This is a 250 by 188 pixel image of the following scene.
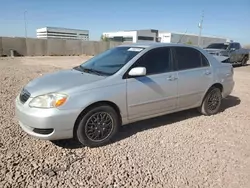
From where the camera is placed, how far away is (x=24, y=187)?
2.60 metres

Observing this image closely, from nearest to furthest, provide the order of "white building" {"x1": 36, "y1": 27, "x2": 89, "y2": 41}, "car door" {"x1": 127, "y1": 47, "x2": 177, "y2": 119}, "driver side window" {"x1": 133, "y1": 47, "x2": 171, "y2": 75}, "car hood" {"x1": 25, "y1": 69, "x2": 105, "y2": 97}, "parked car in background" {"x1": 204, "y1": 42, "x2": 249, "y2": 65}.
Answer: "car hood" {"x1": 25, "y1": 69, "x2": 105, "y2": 97} → "car door" {"x1": 127, "y1": 47, "x2": 177, "y2": 119} → "driver side window" {"x1": 133, "y1": 47, "x2": 171, "y2": 75} → "parked car in background" {"x1": 204, "y1": 42, "x2": 249, "y2": 65} → "white building" {"x1": 36, "y1": 27, "x2": 89, "y2": 41}

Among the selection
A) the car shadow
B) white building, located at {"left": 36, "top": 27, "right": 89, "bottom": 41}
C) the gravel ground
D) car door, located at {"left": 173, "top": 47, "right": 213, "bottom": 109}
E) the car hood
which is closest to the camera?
the gravel ground

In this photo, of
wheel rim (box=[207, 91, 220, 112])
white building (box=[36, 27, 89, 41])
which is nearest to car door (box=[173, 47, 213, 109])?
wheel rim (box=[207, 91, 220, 112])

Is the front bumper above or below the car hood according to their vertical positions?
below

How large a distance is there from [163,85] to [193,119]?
4.21ft

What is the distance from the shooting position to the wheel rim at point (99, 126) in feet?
11.6

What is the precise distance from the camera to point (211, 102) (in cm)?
519

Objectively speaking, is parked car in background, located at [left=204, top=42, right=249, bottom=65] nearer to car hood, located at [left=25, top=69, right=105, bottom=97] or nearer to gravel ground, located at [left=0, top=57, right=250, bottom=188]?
gravel ground, located at [left=0, top=57, right=250, bottom=188]

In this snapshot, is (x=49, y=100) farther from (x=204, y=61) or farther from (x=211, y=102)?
(x=211, y=102)

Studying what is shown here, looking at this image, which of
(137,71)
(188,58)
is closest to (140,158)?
(137,71)

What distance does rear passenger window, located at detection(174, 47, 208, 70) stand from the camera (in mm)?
4535

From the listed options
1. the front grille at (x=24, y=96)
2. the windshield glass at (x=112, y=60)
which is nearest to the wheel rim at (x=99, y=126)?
the windshield glass at (x=112, y=60)

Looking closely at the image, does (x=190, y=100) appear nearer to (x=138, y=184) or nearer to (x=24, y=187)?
(x=138, y=184)

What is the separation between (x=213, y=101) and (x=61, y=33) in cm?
Result: 9759
